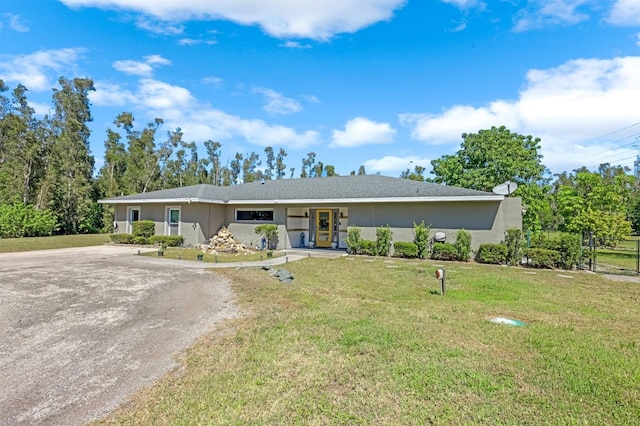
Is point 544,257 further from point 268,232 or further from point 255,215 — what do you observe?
point 255,215

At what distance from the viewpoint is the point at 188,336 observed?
191 inches

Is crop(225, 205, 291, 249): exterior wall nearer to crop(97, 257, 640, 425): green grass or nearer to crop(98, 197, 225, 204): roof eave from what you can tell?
crop(98, 197, 225, 204): roof eave

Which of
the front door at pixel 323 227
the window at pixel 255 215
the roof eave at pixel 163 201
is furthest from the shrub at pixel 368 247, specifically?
the roof eave at pixel 163 201

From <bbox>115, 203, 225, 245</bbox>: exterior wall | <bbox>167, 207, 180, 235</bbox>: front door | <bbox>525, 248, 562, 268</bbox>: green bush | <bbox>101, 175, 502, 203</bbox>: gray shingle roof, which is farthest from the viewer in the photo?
<bbox>167, 207, 180, 235</bbox>: front door

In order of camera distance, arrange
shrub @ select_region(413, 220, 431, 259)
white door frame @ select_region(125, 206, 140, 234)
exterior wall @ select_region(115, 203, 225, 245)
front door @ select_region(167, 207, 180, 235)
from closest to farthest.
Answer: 1. shrub @ select_region(413, 220, 431, 259)
2. exterior wall @ select_region(115, 203, 225, 245)
3. front door @ select_region(167, 207, 180, 235)
4. white door frame @ select_region(125, 206, 140, 234)

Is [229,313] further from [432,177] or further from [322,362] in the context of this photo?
[432,177]

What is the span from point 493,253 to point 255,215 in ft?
38.6

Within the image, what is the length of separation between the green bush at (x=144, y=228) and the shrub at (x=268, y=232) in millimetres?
6364

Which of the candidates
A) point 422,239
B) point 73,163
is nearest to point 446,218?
point 422,239

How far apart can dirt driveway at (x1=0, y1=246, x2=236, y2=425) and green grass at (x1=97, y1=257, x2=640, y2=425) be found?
412mm

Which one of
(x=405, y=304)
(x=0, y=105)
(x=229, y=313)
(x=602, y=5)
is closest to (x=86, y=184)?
(x=0, y=105)

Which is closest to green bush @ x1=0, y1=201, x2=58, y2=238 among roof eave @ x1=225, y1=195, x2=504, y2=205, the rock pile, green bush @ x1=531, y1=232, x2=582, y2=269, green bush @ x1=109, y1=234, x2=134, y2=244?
green bush @ x1=109, y1=234, x2=134, y2=244

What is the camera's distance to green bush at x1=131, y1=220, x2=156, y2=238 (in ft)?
60.1

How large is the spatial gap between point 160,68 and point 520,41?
1733 cm
